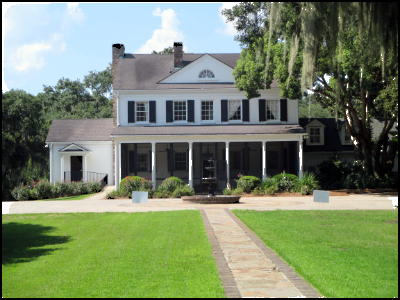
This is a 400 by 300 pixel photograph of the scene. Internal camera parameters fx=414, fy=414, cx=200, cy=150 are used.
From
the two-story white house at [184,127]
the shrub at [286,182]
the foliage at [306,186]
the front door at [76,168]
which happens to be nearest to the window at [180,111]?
the two-story white house at [184,127]

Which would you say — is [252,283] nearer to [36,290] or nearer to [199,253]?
A: [199,253]

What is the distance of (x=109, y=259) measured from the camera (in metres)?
8.01

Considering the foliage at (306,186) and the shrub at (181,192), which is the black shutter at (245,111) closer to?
the foliage at (306,186)

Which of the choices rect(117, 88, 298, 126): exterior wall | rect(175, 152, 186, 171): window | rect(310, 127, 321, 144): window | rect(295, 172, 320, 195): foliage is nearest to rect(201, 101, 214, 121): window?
rect(117, 88, 298, 126): exterior wall

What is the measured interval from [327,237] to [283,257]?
100 inches

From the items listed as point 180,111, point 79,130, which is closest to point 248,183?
point 180,111

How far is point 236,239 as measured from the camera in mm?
9922

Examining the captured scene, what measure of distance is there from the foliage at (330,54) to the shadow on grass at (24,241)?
6564 millimetres

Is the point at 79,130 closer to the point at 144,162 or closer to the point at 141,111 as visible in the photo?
the point at 144,162

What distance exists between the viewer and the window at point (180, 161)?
98.0 feet

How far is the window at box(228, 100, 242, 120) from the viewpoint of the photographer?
2839 cm

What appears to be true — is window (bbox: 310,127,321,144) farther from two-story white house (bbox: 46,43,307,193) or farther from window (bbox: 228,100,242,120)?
window (bbox: 228,100,242,120)

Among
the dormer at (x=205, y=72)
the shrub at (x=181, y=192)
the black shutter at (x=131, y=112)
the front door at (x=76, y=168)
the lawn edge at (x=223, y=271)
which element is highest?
the dormer at (x=205, y=72)

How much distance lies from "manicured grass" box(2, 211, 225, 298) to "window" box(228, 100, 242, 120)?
1554 centimetres
